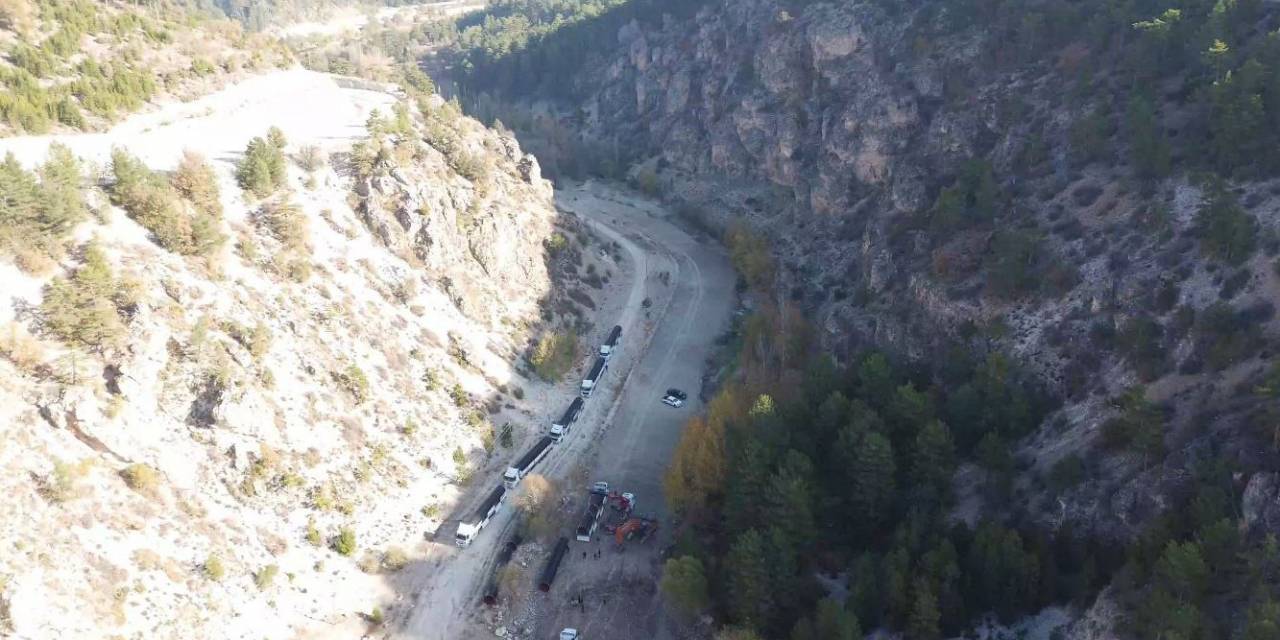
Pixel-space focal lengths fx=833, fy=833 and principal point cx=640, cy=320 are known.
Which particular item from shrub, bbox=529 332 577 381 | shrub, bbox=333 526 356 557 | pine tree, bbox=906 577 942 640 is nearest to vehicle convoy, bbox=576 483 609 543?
shrub, bbox=529 332 577 381

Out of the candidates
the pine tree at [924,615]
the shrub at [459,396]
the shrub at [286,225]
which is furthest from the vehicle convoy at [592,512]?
the shrub at [286,225]

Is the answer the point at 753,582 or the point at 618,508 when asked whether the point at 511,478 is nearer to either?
the point at 618,508

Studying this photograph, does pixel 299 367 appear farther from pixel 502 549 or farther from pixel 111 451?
pixel 502 549

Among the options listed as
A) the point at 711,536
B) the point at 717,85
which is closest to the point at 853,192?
the point at 717,85

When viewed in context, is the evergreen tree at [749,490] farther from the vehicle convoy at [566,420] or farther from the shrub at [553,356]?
the shrub at [553,356]

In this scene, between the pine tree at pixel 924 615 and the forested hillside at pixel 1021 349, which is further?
the forested hillside at pixel 1021 349

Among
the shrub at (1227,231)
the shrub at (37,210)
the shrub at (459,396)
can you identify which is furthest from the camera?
the shrub at (459,396)

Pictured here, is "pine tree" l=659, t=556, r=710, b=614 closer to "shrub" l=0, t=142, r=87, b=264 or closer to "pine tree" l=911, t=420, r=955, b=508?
"pine tree" l=911, t=420, r=955, b=508
